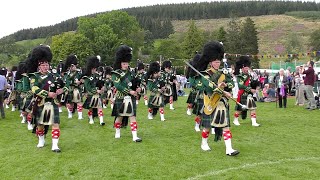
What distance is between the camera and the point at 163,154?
8992 mm

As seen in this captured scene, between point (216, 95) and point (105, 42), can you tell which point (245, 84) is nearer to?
point (216, 95)


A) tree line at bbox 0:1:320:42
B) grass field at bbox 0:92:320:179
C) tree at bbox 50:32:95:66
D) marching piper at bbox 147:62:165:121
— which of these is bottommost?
grass field at bbox 0:92:320:179

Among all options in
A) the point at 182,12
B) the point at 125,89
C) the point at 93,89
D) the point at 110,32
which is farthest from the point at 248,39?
the point at 182,12

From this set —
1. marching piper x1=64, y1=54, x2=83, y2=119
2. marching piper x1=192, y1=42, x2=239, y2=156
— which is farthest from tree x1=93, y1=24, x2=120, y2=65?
marching piper x1=192, y1=42, x2=239, y2=156

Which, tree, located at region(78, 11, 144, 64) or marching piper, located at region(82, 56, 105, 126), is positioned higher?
tree, located at region(78, 11, 144, 64)

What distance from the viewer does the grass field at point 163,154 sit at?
24.6 feet

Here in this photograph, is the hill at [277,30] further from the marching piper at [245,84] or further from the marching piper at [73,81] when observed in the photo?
the marching piper at [245,84]

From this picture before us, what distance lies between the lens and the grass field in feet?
24.6

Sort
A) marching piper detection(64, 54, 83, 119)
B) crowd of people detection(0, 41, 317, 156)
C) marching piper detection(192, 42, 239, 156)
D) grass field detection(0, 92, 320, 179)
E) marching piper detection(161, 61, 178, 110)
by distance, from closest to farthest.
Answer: grass field detection(0, 92, 320, 179), marching piper detection(192, 42, 239, 156), crowd of people detection(0, 41, 317, 156), marching piper detection(64, 54, 83, 119), marching piper detection(161, 61, 178, 110)

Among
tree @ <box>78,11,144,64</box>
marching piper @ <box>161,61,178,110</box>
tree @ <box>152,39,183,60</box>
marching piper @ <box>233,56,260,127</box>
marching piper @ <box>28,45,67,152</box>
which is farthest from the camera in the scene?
tree @ <box>78,11,144,64</box>

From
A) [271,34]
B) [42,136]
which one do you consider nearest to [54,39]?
[271,34]

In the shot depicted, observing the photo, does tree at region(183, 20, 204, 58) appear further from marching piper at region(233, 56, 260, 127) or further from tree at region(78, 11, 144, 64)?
marching piper at region(233, 56, 260, 127)

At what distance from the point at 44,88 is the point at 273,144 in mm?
5715

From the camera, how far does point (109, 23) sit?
73.7 meters
